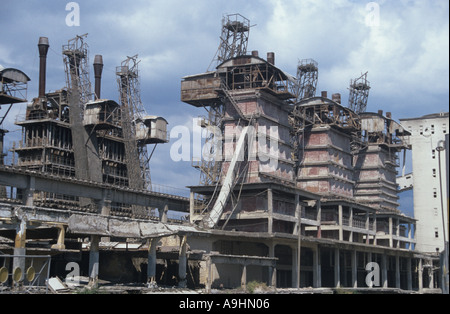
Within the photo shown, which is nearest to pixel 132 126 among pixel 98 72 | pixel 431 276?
pixel 98 72

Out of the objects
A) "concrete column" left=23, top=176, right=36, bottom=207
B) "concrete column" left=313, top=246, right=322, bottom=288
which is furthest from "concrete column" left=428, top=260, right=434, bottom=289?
"concrete column" left=23, top=176, right=36, bottom=207

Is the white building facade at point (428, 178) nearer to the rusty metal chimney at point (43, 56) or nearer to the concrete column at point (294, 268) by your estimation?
the concrete column at point (294, 268)

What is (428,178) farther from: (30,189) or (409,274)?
(30,189)

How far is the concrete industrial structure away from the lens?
6394 cm

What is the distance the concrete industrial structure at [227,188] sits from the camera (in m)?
63.9

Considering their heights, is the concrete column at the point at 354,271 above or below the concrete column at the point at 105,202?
below

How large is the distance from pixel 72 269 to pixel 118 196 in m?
17.5

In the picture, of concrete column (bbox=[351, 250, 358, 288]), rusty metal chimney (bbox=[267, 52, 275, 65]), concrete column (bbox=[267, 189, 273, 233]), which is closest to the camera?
concrete column (bbox=[267, 189, 273, 233])

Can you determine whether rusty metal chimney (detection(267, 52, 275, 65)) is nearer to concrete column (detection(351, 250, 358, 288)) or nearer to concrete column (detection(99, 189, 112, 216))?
concrete column (detection(99, 189, 112, 216))

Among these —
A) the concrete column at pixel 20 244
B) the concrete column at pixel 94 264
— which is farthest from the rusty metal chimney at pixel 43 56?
the concrete column at pixel 20 244

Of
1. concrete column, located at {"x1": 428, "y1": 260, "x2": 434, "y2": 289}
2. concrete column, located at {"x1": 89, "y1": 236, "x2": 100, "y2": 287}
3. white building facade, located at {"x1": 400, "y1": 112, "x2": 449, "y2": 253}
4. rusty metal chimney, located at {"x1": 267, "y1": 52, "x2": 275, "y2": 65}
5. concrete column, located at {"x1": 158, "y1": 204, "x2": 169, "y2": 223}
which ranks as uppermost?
rusty metal chimney, located at {"x1": 267, "y1": 52, "x2": 275, "y2": 65}

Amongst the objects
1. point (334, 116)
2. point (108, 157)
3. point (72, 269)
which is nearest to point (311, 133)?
point (334, 116)

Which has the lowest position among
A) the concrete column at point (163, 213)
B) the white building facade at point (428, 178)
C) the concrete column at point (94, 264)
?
the concrete column at point (94, 264)
